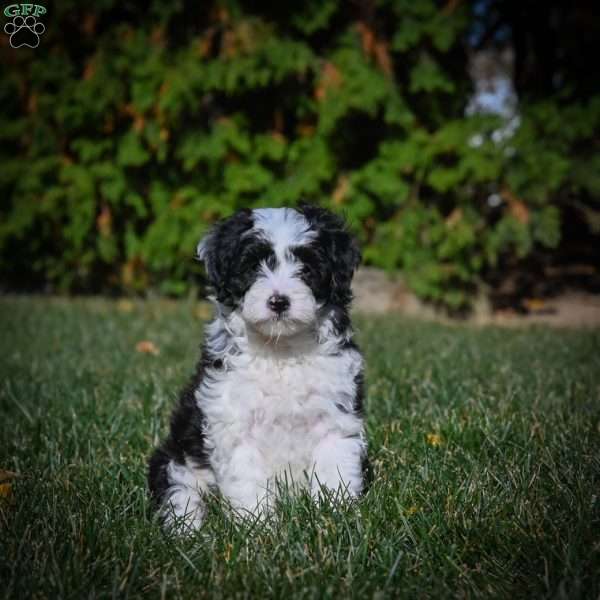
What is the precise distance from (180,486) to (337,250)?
1194 millimetres

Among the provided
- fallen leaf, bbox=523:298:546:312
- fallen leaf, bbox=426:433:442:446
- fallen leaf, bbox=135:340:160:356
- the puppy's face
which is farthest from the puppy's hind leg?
fallen leaf, bbox=523:298:546:312

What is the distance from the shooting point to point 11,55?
911 cm

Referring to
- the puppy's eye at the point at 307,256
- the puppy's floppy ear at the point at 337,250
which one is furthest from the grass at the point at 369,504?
the puppy's eye at the point at 307,256

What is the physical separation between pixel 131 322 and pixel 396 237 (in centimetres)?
333

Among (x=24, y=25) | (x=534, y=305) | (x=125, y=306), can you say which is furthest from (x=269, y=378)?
(x=534, y=305)

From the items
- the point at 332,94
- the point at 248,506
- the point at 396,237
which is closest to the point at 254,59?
the point at 332,94

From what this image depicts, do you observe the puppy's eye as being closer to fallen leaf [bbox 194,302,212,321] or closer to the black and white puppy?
the black and white puppy

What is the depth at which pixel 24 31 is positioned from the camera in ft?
28.5

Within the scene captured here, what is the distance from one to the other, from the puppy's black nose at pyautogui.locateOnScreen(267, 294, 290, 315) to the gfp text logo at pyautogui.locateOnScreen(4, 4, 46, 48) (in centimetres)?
570

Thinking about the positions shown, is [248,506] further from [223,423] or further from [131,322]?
[131,322]

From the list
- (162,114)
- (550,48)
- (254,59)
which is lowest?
(162,114)

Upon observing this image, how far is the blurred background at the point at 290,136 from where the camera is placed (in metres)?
8.13

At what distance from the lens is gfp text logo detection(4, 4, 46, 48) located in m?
7.33

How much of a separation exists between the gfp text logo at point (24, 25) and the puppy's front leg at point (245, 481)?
236 inches
